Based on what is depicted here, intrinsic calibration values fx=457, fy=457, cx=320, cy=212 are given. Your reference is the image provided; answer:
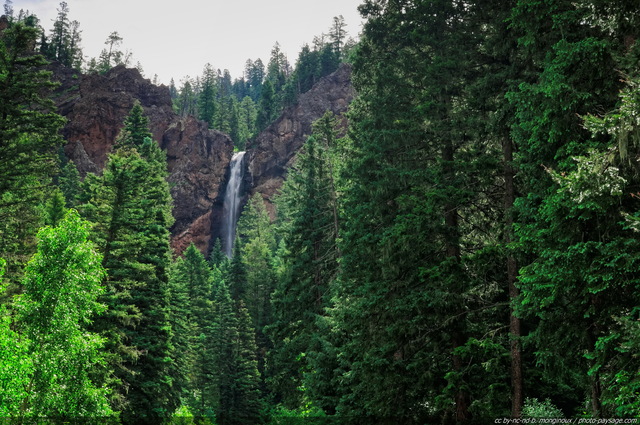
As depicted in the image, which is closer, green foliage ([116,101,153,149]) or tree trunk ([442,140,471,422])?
tree trunk ([442,140,471,422])

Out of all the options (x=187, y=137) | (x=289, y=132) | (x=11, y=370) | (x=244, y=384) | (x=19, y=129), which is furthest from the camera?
(x=289, y=132)

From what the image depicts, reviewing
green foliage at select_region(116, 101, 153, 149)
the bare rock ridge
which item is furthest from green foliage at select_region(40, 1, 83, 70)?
green foliage at select_region(116, 101, 153, 149)

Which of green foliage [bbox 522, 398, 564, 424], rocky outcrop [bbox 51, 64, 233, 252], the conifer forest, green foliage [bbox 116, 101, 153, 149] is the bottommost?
green foliage [bbox 522, 398, 564, 424]

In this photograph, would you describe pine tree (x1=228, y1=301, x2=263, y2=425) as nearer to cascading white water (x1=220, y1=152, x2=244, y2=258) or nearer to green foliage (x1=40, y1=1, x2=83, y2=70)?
cascading white water (x1=220, y1=152, x2=244, y2=258)

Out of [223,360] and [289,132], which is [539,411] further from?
[289,132]

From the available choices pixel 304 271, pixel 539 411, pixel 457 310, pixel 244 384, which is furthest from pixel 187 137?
pixel 539 411

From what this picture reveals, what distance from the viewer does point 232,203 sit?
76.2m

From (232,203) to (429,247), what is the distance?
215 feet

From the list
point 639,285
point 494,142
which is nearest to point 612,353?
point 639,285

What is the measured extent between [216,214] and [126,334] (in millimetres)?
55225

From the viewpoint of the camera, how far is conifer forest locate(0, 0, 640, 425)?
7.22 m

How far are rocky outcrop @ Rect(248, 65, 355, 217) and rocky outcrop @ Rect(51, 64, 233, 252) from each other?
18.5 ft

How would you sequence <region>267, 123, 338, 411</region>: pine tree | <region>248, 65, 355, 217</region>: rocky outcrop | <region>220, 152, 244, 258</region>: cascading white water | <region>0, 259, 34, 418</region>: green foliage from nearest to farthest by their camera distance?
<region>0, 259, 34, 418</region>: green foliage → <region>267, 123, 338, 411</region>: pine tree → <region>220, 152, 244, 258</region>: cascading white water → <region>248, 65, 355, 217</region>: rocky outcrop

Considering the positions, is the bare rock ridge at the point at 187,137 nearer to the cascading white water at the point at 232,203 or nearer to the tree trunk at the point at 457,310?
the cascading white water at the point at 232,203
